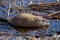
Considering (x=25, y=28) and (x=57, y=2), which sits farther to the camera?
(x=57, y=2)

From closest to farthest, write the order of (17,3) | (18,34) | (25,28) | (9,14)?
1. (18,34)
2. (25,28)
3. (9,14)
4. (17,3)

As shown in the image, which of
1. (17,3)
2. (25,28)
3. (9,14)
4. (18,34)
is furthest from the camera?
(17,3)

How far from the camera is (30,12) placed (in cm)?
411

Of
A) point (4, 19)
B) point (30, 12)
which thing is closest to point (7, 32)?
point (4, 19)

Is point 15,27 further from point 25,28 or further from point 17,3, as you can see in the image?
point 17,3

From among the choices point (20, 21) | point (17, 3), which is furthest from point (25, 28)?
point (17, 3)

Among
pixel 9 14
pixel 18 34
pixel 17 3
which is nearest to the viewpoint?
pixel 18 34

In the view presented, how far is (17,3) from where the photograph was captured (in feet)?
14.8

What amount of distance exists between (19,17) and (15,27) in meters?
0.16

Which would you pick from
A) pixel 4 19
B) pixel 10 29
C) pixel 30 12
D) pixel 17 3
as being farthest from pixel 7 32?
pixel 17 3

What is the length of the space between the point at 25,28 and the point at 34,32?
18 cm

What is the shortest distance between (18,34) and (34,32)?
0.69 ft

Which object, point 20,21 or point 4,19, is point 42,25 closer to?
point 20,21

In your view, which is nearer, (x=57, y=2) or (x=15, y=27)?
(x=15, y=27)
